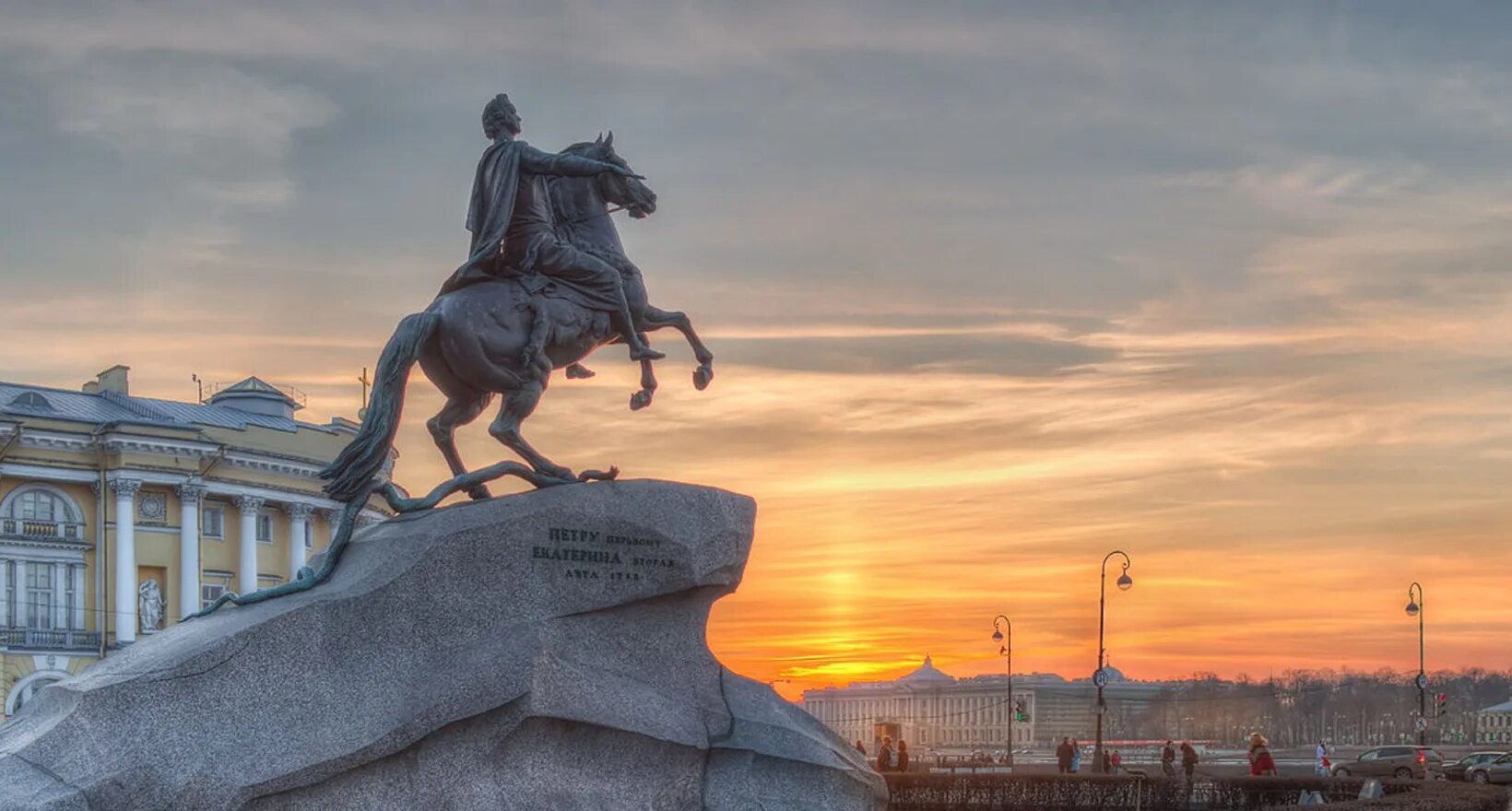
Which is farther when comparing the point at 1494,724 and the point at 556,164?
the point at 1494,724

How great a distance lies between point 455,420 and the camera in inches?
528

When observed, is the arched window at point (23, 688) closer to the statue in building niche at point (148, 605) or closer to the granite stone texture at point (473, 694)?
the statue in building niche at point (148, 605)

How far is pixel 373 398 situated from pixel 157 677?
111 inches

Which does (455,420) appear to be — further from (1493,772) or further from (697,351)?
(1493,772)

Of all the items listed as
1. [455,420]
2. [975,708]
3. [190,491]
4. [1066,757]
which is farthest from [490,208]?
[975,708]

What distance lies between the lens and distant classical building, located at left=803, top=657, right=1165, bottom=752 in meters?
182

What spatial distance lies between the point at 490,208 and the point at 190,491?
2074 inches

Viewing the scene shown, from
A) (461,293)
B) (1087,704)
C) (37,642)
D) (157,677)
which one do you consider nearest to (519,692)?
(157,677)

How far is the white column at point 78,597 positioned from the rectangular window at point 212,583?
3978 millimetres

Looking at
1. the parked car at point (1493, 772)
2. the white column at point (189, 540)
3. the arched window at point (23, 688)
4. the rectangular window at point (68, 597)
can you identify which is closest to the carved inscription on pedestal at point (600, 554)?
the parked car at point (1493, 772)

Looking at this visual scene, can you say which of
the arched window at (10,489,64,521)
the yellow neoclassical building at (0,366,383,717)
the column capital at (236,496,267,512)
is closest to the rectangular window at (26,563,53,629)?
the yellow neoclassical building at (0,366,383,717)

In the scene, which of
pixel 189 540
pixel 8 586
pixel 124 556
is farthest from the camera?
pixel 189 540

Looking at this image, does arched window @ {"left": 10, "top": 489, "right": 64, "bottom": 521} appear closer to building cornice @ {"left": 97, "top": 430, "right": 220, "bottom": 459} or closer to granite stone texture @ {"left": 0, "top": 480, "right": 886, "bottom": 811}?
building cornice @ {"left": 97, "top": 430, "right": 220, "bottom": 459}

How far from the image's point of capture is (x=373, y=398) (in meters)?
12.9
